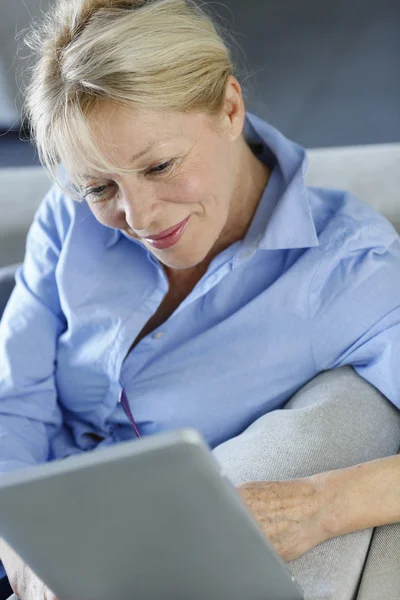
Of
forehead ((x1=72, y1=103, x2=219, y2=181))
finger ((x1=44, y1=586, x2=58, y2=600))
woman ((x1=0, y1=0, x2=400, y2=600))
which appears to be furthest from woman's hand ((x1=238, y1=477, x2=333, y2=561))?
forehead ((x1=72, y1=103, x2=219, y2=181))

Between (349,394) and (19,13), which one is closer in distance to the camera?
(349,394)

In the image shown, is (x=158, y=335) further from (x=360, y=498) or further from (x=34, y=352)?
(x=360, y=498)

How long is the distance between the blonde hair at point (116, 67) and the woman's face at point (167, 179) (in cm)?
2

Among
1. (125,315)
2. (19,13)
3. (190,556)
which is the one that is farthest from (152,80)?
(19,13)

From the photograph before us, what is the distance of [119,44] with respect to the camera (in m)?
1.13

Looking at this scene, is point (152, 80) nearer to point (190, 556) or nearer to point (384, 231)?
point (384, 231)

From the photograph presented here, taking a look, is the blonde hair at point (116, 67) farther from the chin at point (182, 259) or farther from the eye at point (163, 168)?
the chin at point (182, 259)

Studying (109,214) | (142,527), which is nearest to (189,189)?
(109,214)

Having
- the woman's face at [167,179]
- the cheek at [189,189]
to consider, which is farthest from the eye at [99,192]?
the cheek at [189,189]

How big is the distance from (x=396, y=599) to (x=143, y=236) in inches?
25.6

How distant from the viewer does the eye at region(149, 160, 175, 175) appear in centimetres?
118

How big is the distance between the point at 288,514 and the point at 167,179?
515mm

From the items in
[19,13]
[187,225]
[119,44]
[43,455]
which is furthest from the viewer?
[19,13]

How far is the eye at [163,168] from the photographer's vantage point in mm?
1181
